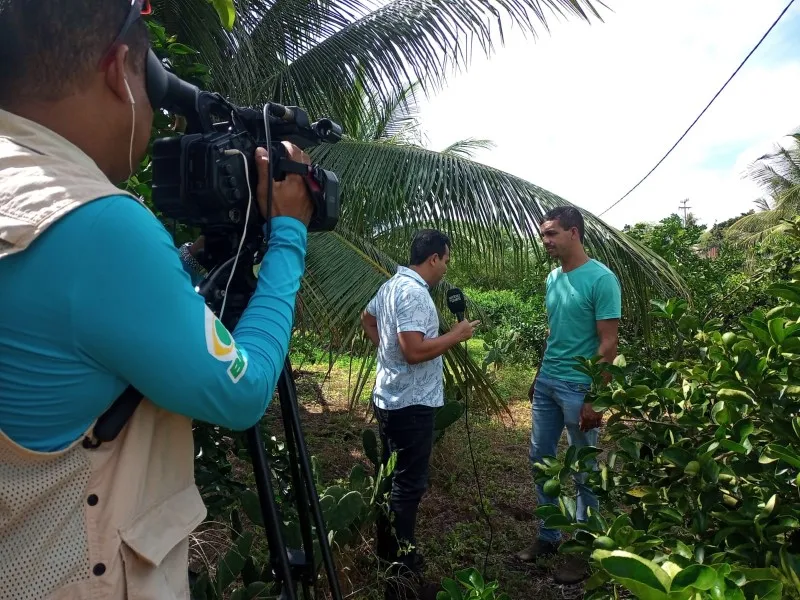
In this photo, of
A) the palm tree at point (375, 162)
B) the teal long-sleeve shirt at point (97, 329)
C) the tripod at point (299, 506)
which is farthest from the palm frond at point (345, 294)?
the teal long-sleeve shirt at point (97, 329)

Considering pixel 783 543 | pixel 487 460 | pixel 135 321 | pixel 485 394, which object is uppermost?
pixel 135 321

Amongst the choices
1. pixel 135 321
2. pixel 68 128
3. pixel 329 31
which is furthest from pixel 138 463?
pixel 329 31

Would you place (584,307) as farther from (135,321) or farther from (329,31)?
(329,31)

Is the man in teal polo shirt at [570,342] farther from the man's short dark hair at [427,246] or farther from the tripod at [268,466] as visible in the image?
the tripod at [268,466]

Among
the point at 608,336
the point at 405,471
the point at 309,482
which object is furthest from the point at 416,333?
the point at 309,482

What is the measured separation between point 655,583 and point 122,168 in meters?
0.94

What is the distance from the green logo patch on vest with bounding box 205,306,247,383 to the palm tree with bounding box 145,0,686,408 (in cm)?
260

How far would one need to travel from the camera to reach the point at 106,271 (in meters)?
0.72

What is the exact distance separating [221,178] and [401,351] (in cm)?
188

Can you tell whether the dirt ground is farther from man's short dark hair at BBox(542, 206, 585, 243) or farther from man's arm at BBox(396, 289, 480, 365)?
man's short dark hair at BBox(542, 206, 585, 243)

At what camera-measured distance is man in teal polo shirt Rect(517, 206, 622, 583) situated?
9.98 ft

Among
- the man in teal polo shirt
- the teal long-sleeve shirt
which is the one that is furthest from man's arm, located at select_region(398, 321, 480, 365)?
the teal long-sleeve shirt

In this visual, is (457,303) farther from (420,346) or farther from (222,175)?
(222,175)

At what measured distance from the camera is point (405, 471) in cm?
289
